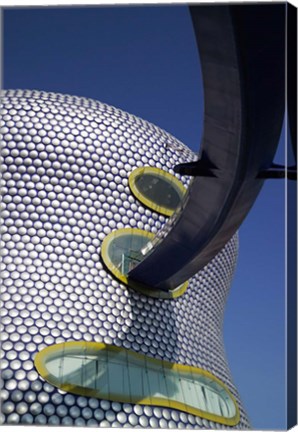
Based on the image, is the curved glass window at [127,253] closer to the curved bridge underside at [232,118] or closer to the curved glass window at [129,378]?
the curved glass window at [129,378]

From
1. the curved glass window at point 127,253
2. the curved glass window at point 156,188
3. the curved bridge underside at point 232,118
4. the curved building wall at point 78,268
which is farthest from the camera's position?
the curved glass window at point 156,188

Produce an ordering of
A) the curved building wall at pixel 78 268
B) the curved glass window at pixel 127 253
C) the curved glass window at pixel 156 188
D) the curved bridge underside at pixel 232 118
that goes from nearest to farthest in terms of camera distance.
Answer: the curved bridge underside at pixel 232 118 → the curved building wall at pixel 78 268 → the curved glass window at pixel 127 253 → the curved glass window at pixel 156 188

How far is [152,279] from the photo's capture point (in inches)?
446

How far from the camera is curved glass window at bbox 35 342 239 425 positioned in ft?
32.7

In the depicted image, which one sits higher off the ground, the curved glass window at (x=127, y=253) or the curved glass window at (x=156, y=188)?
the curved glass window at (x=156, y=188)

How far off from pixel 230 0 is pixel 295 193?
1862 mm

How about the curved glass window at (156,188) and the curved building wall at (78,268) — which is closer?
the curved building wall at (78,268)

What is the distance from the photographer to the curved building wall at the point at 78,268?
9.87 m

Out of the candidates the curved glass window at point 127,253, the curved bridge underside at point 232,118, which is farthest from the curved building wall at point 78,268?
the curved bridge underside at point 232,118

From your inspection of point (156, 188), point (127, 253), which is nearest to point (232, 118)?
point (127, 253)

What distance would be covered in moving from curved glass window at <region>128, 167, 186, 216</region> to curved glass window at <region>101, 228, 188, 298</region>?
0.57m

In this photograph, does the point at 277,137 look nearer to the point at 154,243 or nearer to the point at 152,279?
the point at 154,243

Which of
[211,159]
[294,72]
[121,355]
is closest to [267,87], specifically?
[294,72]

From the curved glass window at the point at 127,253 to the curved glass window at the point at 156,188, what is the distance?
57 cm
